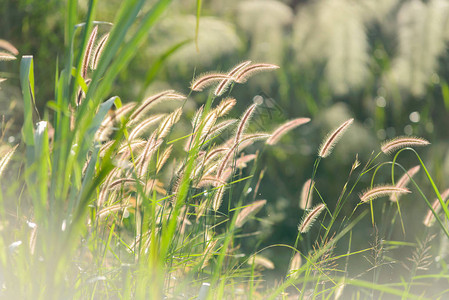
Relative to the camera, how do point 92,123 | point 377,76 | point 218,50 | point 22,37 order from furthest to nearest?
point 377,76, point 218,50, point 22,37, point 92,123

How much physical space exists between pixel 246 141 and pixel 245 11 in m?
1.83

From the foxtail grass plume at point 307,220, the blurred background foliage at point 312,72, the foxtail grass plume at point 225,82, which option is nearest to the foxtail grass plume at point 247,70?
the foxtail grass plume at point 225,82

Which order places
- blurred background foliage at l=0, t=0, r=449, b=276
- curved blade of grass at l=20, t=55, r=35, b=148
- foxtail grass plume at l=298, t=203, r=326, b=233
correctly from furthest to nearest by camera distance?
blurred background foliage at l=0, t=0, r=449, b=276 → foxtail grass plume at l=298, t=203, r=326, b=233 → curved blade of grass at l=20, t=55, r=35, b=148

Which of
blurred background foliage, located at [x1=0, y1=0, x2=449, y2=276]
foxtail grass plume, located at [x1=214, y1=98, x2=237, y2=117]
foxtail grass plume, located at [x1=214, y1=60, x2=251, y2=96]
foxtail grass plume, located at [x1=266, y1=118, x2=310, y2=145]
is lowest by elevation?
blurred background foliage, located at [x1=0, y1=0, x2=449, y2=276]

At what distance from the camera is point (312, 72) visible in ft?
8.93

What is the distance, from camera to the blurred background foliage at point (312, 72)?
8.02 feet

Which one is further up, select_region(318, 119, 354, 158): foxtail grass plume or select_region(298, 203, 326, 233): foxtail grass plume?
select_region(318, 119, 354, 158): foxtail grass plume

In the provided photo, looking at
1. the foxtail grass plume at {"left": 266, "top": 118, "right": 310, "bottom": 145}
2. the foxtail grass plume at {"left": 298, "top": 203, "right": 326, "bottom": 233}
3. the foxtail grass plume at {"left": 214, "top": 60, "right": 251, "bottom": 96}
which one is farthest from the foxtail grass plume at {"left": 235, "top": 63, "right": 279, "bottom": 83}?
the foxtail grass plume at {"left": 298, "top": 203, "right": 326, "bottom": 233}

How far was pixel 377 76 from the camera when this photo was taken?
2.88m

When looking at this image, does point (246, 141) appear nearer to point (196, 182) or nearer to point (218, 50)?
point (196, 182)

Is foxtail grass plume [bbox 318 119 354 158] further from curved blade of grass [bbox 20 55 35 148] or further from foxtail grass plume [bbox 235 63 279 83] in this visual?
curved blade of grass [bbox 20 55 35 148]

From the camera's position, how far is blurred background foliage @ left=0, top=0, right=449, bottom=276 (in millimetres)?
2443

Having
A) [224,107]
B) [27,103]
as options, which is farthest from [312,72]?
[27,103]

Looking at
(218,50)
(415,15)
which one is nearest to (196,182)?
(218,50)
